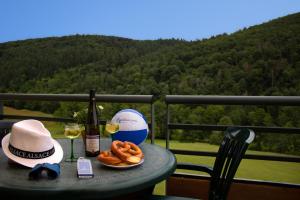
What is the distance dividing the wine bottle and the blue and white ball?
0.12 metres

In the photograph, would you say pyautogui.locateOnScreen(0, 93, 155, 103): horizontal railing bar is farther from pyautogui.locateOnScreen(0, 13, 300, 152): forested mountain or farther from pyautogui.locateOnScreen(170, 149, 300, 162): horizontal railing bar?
pyautogui.locateOnScreen(0, 13, 300, 152): forested mountain

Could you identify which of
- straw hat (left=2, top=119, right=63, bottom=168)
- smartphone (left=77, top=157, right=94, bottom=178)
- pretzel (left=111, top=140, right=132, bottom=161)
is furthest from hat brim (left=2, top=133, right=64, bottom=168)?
pretzel (left=111, top=140, right=132, bottom=161)

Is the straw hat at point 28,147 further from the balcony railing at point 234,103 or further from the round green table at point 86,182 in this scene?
the balcony railing at point 234,103

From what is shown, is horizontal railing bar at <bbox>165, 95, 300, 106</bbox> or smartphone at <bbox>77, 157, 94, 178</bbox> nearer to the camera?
smartphone at <bbox>77, 157, 94, 178</bbox>

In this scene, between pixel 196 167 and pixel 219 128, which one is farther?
pixel 219 128

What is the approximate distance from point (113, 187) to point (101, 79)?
10462mm

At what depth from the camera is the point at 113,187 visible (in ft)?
4.16

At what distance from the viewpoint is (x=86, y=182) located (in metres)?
1.30

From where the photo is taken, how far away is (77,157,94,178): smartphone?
136 centimetres

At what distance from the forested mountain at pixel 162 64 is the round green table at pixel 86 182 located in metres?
7.69

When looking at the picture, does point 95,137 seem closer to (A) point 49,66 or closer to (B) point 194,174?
(B) point 194,174

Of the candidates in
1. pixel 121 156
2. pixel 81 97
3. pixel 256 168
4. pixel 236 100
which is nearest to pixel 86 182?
pixel 121 156

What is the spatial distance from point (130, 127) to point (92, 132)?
215mm

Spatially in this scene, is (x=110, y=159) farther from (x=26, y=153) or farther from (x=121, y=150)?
(x=26, y=153)
